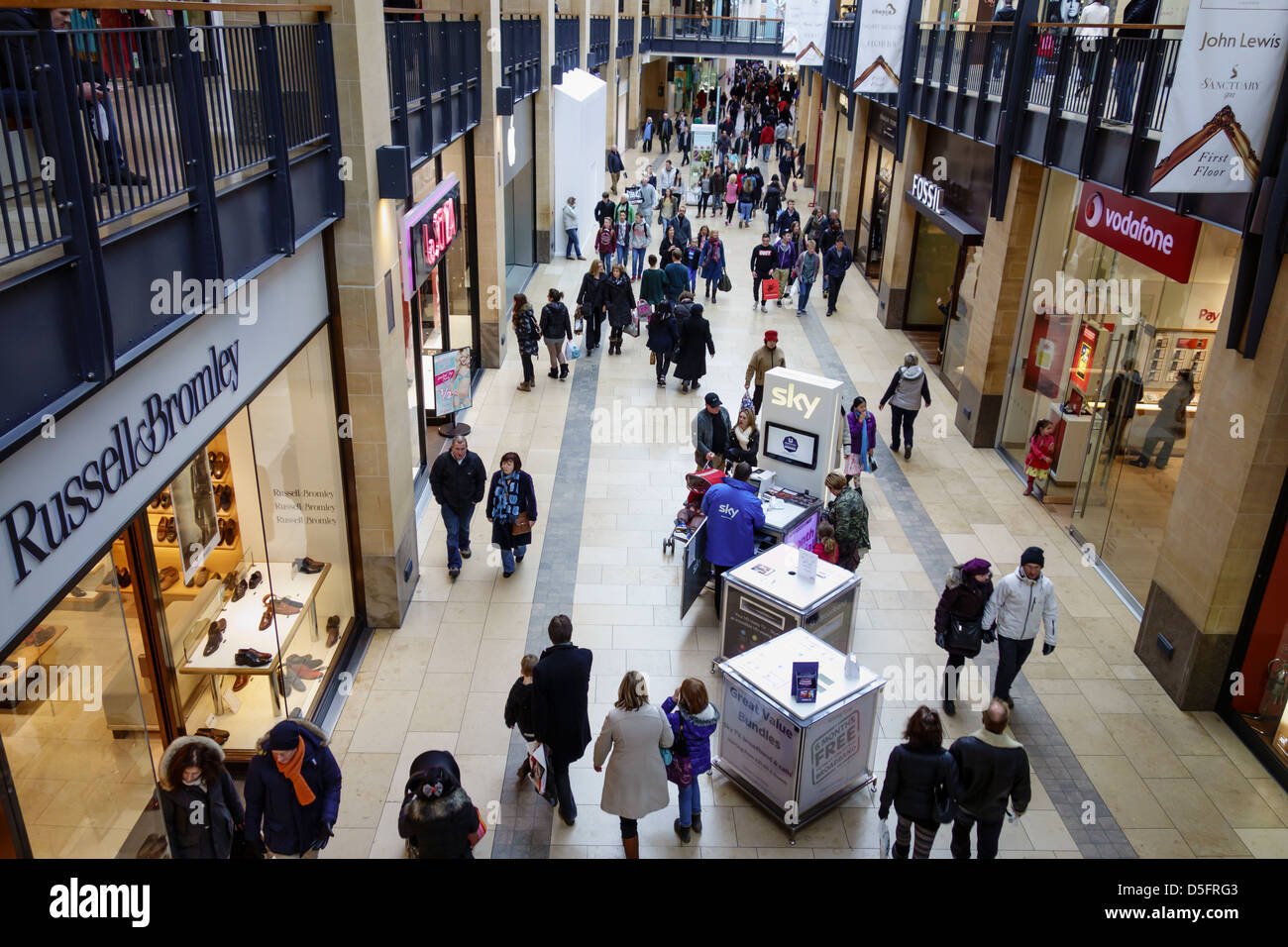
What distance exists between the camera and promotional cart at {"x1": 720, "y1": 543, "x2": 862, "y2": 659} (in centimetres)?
809

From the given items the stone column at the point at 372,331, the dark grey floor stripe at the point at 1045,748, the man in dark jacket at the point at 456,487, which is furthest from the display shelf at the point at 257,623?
the dark grey floor stripe at the point at 1045,748

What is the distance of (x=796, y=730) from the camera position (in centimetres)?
677

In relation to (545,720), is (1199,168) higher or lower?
higher

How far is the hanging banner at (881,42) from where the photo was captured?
16.6 meters

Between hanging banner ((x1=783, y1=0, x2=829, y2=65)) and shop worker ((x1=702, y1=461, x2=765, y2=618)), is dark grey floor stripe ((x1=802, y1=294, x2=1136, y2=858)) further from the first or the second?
hanging banner ((x1=783, y1=0, x2=829, y2=65))

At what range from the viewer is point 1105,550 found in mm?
11234

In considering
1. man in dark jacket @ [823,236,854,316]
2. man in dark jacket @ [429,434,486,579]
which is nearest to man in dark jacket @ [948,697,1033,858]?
man in dark jacket @ [429,434,486,579]

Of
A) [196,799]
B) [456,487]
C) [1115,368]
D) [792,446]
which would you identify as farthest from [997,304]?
[196,799]

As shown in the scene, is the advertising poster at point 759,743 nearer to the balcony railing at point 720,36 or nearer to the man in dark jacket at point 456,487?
the man in dark jacket at point 456,487

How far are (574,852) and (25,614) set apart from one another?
406 centimetres

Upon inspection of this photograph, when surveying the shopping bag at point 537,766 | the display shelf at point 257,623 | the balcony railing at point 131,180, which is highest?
the balcony railing at point 131,180

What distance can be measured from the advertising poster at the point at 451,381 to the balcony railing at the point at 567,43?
1269 centimetres

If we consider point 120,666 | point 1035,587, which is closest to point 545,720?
point 120,666

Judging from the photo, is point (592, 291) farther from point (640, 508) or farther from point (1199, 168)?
point (1199, 168)
